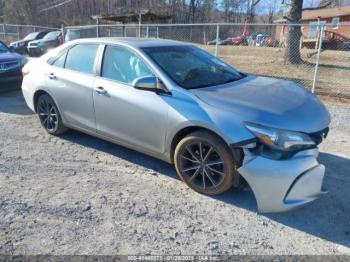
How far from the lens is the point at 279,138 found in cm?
313

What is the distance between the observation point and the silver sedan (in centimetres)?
316

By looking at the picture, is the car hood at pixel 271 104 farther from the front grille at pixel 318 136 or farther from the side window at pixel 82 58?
the side window at pixel 82 58

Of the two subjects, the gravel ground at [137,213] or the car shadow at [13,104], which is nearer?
the gravel ground at [137,213]

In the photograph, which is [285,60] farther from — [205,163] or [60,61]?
[205,163]

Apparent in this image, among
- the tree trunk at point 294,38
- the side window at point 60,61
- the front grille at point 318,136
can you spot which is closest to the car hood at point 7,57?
the side window at point 60,61

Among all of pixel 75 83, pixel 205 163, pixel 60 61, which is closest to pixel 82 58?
pixel 75 83

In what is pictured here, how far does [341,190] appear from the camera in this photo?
3.85m

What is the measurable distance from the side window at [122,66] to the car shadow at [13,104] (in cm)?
326

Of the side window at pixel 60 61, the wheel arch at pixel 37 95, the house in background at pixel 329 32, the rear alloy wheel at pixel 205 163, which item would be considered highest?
the house in background at pixel 329 32

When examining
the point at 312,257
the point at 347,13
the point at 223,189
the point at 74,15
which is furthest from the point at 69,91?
the point at 74,15

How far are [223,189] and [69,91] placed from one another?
2.62 metres

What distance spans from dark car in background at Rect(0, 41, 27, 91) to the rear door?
3.70 m

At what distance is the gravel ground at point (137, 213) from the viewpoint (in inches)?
115

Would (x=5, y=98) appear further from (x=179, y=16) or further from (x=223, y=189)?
(x=179, y=16)
